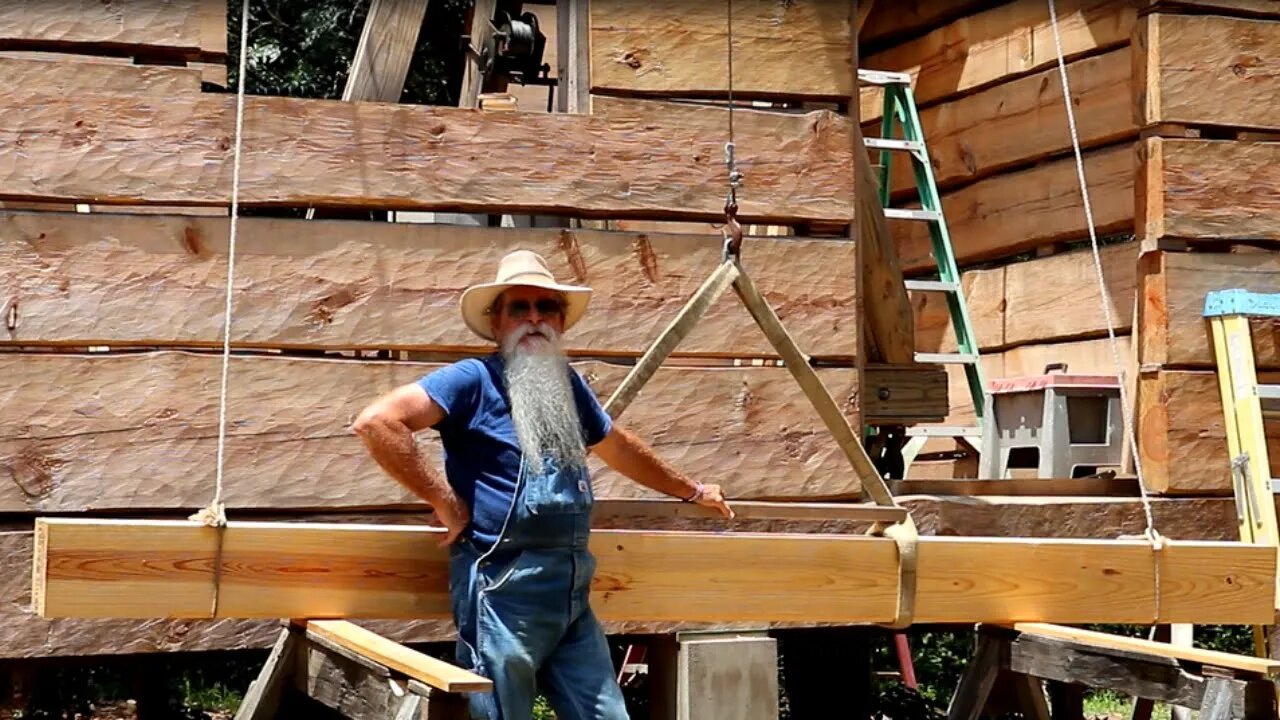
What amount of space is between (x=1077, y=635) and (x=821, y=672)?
2921 millimetres

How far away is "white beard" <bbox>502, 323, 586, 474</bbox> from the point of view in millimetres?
4207

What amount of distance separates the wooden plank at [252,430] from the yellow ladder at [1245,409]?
1.73 m

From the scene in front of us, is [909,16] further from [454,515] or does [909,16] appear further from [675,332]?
[454,515]

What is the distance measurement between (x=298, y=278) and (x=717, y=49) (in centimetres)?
162

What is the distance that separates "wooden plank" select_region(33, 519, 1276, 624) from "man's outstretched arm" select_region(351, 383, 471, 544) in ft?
1.11

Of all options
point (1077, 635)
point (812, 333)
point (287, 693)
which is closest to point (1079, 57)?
point (812, 333)

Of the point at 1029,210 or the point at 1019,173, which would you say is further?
the point at 1019,173

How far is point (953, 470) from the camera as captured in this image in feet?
29.8

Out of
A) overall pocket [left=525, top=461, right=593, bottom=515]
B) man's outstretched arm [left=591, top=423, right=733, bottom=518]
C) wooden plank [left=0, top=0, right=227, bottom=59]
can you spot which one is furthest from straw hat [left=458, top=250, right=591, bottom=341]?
wooden plank [left=0, top=0, right=227, bottom=59]

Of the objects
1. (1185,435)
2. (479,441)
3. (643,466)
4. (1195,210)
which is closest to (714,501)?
(643,466)

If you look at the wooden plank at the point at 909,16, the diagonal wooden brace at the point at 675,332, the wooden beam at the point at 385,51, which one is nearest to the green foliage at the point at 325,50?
the wooden plank at the point at 909,16

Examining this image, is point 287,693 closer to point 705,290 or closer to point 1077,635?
point 705,290

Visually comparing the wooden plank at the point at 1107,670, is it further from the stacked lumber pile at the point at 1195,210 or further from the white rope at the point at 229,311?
the white rope at the point at 229,311

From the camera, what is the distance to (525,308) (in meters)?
4.41
